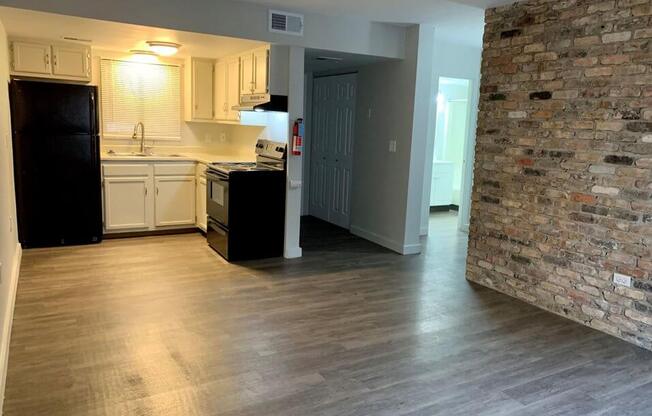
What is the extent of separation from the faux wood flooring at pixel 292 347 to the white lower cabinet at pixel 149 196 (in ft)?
2.81

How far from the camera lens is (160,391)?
2520 mm

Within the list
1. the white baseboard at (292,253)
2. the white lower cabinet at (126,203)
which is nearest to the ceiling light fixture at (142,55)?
the white lower cabinet at (126,203)

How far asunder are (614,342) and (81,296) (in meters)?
3.80

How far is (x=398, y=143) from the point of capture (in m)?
5.36

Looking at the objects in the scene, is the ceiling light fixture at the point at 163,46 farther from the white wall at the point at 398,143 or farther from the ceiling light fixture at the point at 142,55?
the white wall at the point at 398,143

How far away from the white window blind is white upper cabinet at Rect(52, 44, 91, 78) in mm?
424

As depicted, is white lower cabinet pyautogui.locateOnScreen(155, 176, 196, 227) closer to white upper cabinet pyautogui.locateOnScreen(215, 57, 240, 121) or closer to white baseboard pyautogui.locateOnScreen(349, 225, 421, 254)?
white upper cabinet pyautogui.locateOnScreen(215, 57, 240, 121)

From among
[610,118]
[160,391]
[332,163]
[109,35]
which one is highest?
[109,35]

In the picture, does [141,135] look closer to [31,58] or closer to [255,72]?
[31,58]

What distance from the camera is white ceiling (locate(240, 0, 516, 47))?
4145 millimetres

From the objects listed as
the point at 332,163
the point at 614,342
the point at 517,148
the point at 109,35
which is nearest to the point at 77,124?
the point at 109,35

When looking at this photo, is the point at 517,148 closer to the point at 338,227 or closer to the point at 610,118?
the point at 610,118

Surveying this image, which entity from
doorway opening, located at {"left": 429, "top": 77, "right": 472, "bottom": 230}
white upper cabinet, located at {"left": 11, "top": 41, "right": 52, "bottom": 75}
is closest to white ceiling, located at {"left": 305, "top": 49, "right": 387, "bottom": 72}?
doorway opening, located at {"left": 429, "top": 77, "right": 472, "bottom": 230}

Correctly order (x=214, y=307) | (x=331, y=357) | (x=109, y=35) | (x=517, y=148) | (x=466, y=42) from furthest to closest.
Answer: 1. (x=466, y=42)
2. (x=109, y=35)
3. (x=517, y=148)
4. (x=214, y=307)
5. (x=331, y=357)
